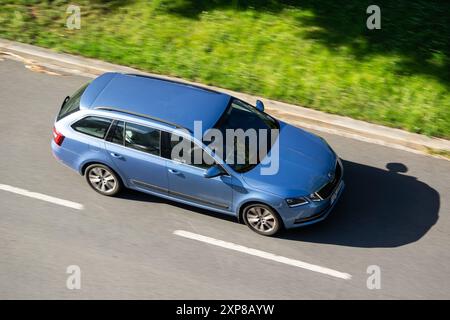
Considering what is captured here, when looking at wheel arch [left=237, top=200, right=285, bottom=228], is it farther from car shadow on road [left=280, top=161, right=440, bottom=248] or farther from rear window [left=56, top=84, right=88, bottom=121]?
rear window [left=56, top=84, right=88, bottom=121]

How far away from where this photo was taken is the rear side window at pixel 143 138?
30.6 ft

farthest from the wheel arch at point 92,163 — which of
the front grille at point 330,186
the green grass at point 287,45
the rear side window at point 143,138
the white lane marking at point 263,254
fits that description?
the green grass at point 287,45

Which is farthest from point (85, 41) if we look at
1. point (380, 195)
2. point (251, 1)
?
point (380, 195)

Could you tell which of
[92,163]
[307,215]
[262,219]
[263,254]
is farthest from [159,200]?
[307,215]

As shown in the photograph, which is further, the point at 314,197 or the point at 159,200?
the point at 159,200

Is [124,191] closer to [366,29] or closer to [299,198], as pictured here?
[299,198]

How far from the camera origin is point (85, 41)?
43.6 ft

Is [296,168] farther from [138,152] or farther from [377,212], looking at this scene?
[138,152]

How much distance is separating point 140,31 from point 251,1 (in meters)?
2.51

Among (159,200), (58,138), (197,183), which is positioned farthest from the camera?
(159,200)

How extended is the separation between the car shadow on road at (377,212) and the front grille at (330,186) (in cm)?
66

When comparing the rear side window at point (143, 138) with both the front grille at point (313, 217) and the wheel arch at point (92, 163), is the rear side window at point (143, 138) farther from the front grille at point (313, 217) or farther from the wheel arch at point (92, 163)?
the front grille at point (313, 217)

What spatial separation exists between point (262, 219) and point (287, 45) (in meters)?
4.75

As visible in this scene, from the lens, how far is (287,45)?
12.9m
